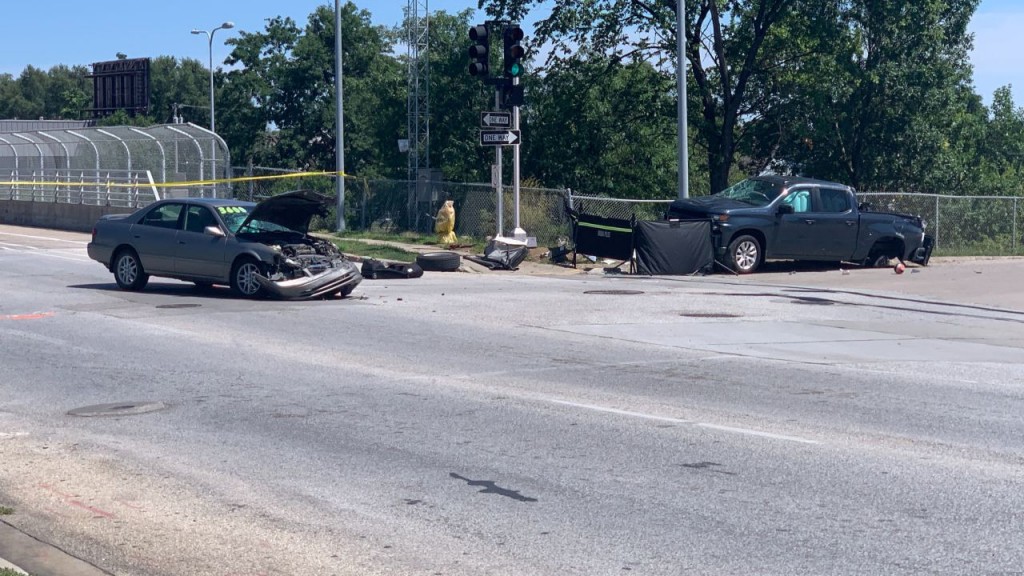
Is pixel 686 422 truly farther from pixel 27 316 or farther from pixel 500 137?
pixel 500 137

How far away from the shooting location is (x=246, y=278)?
17.6 m

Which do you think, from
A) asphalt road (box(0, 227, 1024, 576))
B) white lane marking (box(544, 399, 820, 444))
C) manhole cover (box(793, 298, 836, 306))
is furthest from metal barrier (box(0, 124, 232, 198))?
white lane marking (box(544, 399, 820, 444))

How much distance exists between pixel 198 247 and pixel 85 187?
77.1ft

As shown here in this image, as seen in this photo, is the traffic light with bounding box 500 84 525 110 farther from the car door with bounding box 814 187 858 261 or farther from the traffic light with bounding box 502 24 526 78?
the car door with bounding box 814 187 858 261

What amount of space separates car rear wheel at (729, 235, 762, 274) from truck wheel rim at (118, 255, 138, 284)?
11151mm

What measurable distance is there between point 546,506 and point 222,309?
10.7 meters

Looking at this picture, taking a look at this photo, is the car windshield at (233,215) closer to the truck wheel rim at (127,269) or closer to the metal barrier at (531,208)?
the truck wheel rim at (127,269)

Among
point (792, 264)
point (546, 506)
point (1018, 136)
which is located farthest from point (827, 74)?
point (546, 506)

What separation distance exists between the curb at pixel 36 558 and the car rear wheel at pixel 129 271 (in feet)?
41.8

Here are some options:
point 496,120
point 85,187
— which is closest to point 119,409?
point 496,120

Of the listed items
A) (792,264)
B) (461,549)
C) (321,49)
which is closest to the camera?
(461,549)

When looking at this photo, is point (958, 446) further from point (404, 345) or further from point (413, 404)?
point (404, 345)

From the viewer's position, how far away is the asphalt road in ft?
20.3

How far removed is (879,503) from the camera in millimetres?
6859
